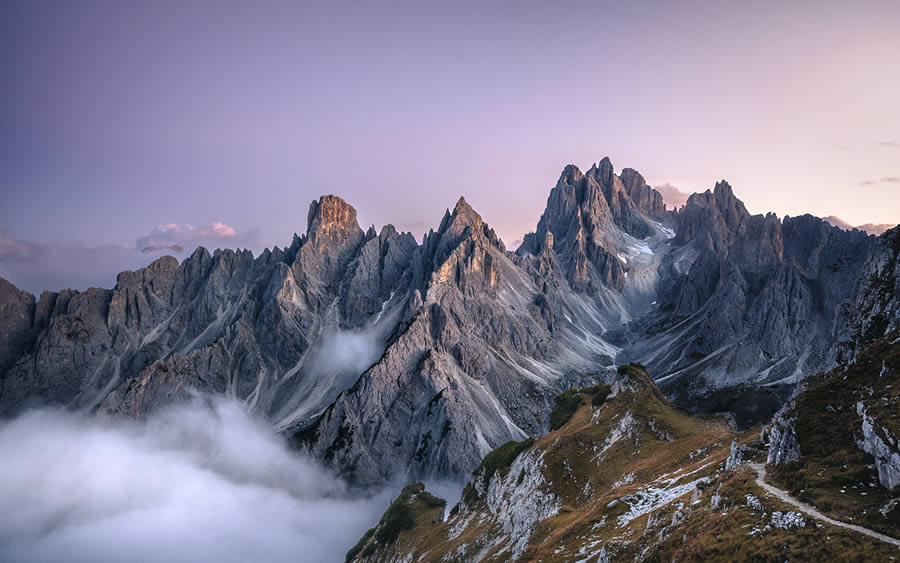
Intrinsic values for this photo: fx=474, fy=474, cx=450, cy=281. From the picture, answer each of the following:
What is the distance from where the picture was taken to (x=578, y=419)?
300ft

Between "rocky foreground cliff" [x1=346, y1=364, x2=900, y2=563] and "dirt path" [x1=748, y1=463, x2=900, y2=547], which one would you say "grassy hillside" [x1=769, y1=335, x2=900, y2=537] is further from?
"dirt path" [x1=748, y1=463, x2=900, y2=547]

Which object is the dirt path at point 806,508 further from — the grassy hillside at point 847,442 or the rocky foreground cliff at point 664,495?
the grassy hillside at point 847,442

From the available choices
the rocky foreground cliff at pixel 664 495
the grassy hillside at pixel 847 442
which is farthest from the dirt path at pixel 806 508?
the grassy hillside at pixel 847 442

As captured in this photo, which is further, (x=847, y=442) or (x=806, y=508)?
(x=847, y=442)

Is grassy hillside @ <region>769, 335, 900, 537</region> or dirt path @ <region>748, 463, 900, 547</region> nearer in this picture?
dirt path @ <region>748, 463, 900, 547</region>

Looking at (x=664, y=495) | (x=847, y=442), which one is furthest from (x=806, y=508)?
(x=664, y=495)

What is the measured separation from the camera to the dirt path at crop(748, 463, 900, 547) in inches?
959

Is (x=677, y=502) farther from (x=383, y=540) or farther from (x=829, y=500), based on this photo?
(x=383, y=540)

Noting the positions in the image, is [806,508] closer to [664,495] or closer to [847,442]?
[847,442]

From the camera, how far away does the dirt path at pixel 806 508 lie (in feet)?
79.9

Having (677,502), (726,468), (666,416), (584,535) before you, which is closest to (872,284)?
(666,416)

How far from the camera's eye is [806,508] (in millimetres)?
28891

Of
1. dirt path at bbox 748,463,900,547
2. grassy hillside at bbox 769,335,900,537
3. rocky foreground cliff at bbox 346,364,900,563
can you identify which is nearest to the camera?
dirt path at bbox 748,463,900,547

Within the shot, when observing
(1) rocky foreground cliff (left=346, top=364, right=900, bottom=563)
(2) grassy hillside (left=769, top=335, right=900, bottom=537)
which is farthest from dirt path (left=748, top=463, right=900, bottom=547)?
(2) grassy hillside (left=769, top=335, right=900, bottom=537)
